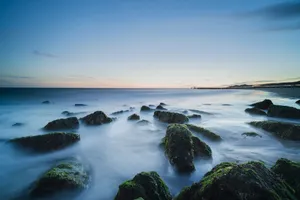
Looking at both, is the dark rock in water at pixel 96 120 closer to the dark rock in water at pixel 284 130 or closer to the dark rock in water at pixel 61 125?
the dark rock in water at pixel 61 125

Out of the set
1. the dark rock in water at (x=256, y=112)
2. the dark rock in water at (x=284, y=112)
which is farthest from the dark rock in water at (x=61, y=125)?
the dark rock in water at (x=256, y=112)

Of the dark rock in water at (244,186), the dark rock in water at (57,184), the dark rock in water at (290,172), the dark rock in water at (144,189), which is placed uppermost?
the dark rock in water at (244,186)

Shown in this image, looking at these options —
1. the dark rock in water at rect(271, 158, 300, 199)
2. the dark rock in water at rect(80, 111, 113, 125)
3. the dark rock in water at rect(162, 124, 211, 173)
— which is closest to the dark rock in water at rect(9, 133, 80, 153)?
the dark rock in water at rect(80, 111, 113, 125)

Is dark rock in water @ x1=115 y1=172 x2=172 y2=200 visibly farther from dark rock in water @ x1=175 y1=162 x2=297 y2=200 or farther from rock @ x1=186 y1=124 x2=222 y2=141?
rock @ x1=186 y1=124 x2=222 y2=141

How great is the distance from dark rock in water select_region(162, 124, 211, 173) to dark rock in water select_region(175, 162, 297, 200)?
8.03 feet

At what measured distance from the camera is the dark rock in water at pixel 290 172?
3.74 metres

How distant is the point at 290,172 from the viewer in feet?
13.2

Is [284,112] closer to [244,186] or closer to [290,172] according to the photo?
[290,172]

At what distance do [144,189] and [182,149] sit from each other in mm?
2412

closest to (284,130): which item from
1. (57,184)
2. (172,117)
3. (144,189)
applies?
(172,117)

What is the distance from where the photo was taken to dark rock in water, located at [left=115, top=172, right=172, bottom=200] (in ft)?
12.1

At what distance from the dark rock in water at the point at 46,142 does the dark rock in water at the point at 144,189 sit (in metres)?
5.07

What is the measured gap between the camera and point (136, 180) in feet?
13.1

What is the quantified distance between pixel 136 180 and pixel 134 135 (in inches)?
260
